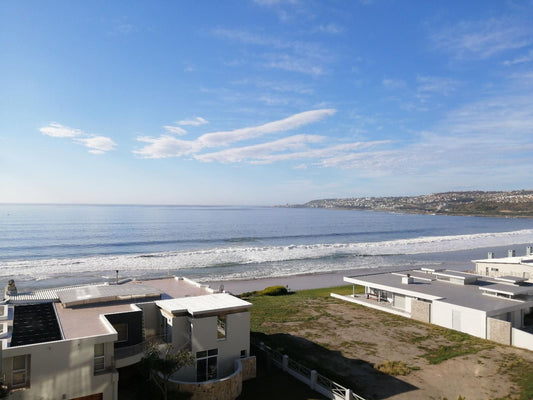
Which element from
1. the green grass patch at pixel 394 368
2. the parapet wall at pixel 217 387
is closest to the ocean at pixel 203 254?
the green grass patch at pixel 394 368

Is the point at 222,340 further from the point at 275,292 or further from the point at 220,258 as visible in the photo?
the point at 220,258

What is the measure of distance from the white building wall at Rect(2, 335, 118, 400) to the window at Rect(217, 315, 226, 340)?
4634mm

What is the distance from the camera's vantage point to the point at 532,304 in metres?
25.3

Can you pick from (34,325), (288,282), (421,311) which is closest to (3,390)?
(34,325)

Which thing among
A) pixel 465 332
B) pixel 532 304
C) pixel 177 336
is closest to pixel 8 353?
pixel 177 336

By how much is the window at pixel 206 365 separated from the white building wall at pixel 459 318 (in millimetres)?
17008

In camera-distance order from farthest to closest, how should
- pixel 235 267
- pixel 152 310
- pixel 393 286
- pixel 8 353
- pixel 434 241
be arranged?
pixel 434 241 < pixel 235 267 < pixel 393 286 < pixel 152 310 < pixel 8 353

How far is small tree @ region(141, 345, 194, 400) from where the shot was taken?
13438 millimetres

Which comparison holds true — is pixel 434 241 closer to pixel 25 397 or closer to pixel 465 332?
pixel 465 332

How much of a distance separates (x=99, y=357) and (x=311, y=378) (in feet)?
29.5

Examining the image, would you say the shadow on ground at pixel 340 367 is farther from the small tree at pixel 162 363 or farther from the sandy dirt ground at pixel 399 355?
the small tree at pixel 162 363

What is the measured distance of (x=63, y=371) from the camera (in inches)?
478

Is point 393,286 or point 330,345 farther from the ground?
point 393,286

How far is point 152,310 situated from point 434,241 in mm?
87407
